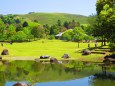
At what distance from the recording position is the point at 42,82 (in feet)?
175

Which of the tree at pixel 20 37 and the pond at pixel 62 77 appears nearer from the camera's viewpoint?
the pond at pixel 62 77

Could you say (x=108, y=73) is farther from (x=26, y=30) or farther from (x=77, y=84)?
(x=26, y=30)

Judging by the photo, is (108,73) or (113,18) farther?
(113,18)

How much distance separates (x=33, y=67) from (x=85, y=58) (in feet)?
69.0

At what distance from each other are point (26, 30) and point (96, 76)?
140 meters

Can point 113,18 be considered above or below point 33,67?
above

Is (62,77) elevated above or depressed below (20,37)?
below

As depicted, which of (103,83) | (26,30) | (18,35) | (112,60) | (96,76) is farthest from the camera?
(26,30)

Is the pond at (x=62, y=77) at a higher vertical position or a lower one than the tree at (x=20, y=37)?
lower

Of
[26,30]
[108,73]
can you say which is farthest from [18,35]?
[108,73]

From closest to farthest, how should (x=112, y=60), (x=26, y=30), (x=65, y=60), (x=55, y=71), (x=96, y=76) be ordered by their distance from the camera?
(x=96, y=76) → (x=55, y=71) → (x=112, y=60) → (x=65, y=60) → (x=26, y=30)

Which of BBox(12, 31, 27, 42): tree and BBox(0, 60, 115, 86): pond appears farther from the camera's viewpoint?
BBox(12, 31, 27, 42): tree

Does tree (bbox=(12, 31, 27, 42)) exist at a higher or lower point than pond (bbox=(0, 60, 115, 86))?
higher

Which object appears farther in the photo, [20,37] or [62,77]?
[20,37]
